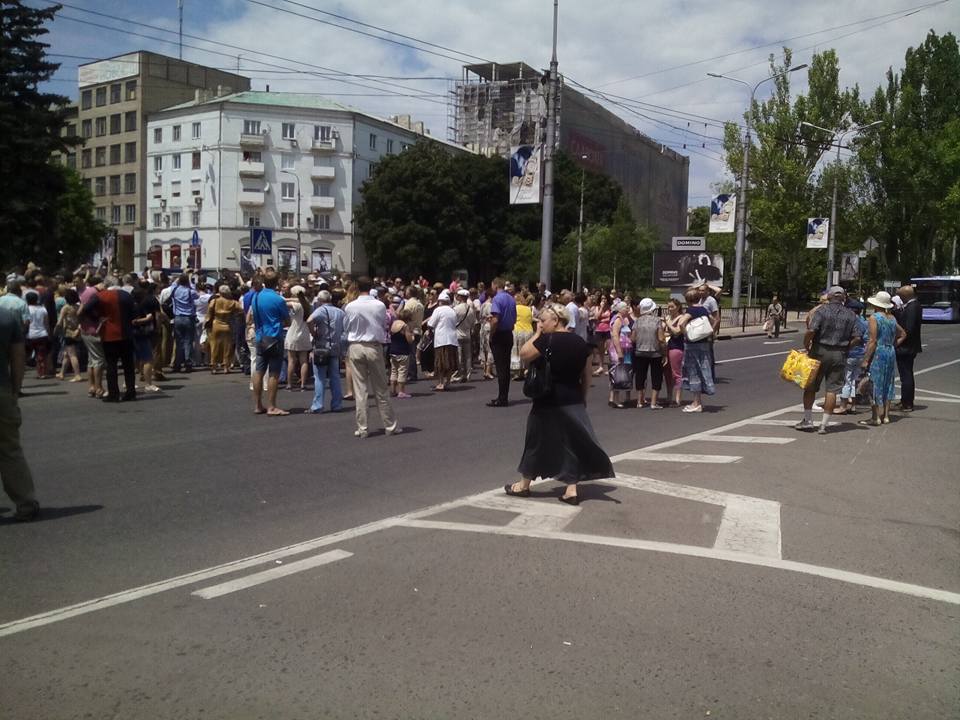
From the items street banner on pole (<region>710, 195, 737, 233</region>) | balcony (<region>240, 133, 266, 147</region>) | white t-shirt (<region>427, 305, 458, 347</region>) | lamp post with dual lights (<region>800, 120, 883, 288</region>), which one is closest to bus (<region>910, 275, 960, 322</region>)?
lamp post with dual lights (<region>800, 120, 883, 288</region>)

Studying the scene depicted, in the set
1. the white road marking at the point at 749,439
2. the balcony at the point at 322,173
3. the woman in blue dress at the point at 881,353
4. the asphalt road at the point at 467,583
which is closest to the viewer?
the asphalt road at the point at 467,583

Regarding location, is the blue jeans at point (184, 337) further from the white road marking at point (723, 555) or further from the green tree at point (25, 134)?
the green tree at point (25, 134)

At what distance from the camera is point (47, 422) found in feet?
37.2

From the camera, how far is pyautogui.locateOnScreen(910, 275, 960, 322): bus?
52125 mm

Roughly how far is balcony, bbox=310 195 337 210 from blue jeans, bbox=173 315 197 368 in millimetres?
57468

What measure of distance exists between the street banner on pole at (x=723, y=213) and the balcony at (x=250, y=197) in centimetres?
4444

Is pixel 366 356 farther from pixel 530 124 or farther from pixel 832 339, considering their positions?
pixel 530 124

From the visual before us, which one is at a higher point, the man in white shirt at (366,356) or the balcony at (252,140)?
the balcony at (252,140)

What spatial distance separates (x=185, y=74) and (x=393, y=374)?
75.3 metres

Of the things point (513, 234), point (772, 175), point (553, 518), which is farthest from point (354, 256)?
point (553, 518)

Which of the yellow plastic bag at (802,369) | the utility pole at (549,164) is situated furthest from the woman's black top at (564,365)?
the utility pole at (549,164)

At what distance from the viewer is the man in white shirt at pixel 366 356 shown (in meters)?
10.7

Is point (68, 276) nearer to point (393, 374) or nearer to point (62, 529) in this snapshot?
point (393, 374)

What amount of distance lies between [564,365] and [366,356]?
3907 millimetres
